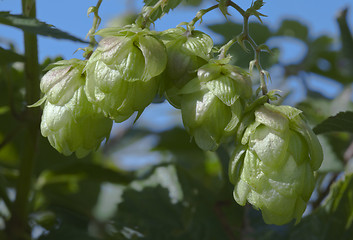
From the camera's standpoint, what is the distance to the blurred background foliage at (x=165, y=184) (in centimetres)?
152

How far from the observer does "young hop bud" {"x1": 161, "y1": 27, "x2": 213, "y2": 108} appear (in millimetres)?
1064

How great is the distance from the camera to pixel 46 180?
203 centimetres

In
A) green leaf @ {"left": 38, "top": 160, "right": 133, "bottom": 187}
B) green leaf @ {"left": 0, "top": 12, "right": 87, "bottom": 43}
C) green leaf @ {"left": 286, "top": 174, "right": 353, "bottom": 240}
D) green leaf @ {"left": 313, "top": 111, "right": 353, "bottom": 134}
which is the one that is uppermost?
green leaf @ {"left": 0, "top": 12, "right": 87, "bottom": 43}

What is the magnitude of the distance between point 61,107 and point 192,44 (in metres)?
0.27

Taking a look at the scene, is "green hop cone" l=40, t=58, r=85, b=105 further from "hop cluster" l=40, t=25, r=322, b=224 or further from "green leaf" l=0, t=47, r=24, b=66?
"green leaf" l=0, t=47, r=24, b=66

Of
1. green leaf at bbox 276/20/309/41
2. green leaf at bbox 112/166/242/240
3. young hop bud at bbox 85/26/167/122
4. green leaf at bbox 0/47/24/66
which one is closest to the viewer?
young hop bud at bbox 85/26/167/122

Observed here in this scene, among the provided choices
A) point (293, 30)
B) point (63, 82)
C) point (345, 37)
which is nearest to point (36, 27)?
point (63, 82)

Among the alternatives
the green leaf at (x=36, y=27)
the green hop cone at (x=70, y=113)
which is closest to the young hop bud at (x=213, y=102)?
the green hop cone at (x=70, y=113)

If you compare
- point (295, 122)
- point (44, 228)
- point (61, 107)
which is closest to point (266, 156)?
point (295, 122)

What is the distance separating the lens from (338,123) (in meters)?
1.28

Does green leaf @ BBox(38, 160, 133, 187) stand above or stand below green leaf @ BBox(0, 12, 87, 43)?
below

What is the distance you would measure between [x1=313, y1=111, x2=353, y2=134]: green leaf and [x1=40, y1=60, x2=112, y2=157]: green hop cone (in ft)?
1.65

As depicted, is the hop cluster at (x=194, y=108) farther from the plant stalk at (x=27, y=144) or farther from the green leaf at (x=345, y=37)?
the green leaf at (x=345, y=37)

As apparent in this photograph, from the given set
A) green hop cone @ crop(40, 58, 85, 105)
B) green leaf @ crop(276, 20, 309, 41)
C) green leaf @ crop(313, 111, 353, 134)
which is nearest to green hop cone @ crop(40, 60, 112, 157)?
green hop cone @ crop(40, 58, 85, 105)
